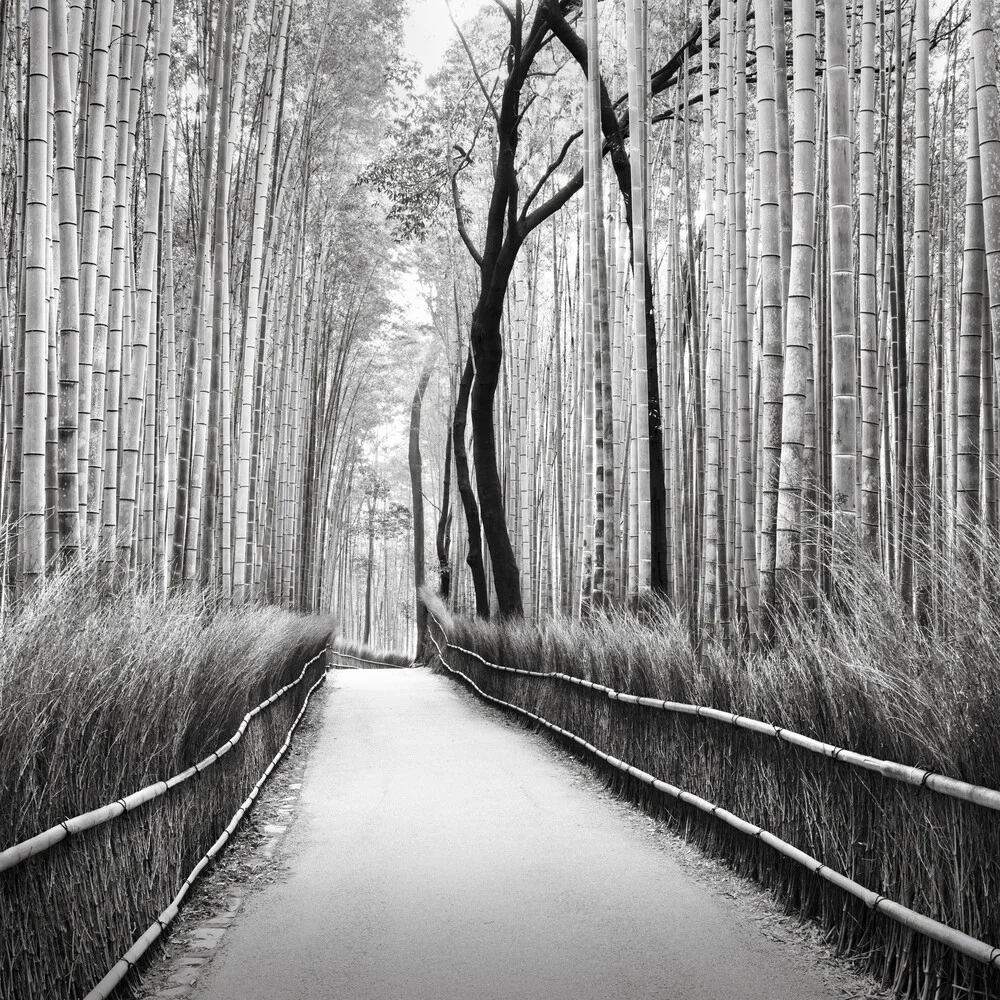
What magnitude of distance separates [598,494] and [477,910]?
3850 millimetres

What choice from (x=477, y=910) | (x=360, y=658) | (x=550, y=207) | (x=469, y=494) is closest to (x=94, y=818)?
(x=477, y=910)

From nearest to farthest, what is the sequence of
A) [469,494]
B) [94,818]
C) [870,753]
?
1. [94,818]
2. [870,753]
3. [469,494]

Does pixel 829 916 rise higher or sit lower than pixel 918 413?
lower

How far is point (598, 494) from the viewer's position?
6309 millimetres

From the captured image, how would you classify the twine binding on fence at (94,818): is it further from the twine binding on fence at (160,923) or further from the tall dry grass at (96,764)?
the twine binding on fence at (160,923)

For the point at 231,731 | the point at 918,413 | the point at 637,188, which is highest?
the point at 637,188

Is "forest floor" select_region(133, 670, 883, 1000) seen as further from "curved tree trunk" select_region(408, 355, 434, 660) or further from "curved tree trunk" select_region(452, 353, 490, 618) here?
"curved tree trunk" select_region(408, 355, 434, 660)

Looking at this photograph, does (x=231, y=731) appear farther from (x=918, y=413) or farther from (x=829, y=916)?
(x=918, y=413)

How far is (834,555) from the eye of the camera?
2.88 m

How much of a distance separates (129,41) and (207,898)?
10.2ft

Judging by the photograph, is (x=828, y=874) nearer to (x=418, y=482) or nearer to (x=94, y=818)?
(x=94, y=818)

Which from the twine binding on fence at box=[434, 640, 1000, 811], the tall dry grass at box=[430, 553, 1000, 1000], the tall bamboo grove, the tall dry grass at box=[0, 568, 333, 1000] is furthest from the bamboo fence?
the tall dry grass at box=[0, 568, 333, 1000]

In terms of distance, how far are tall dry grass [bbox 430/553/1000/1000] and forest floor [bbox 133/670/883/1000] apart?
0.43 feet

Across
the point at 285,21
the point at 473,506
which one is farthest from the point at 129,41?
the point at 473,506
